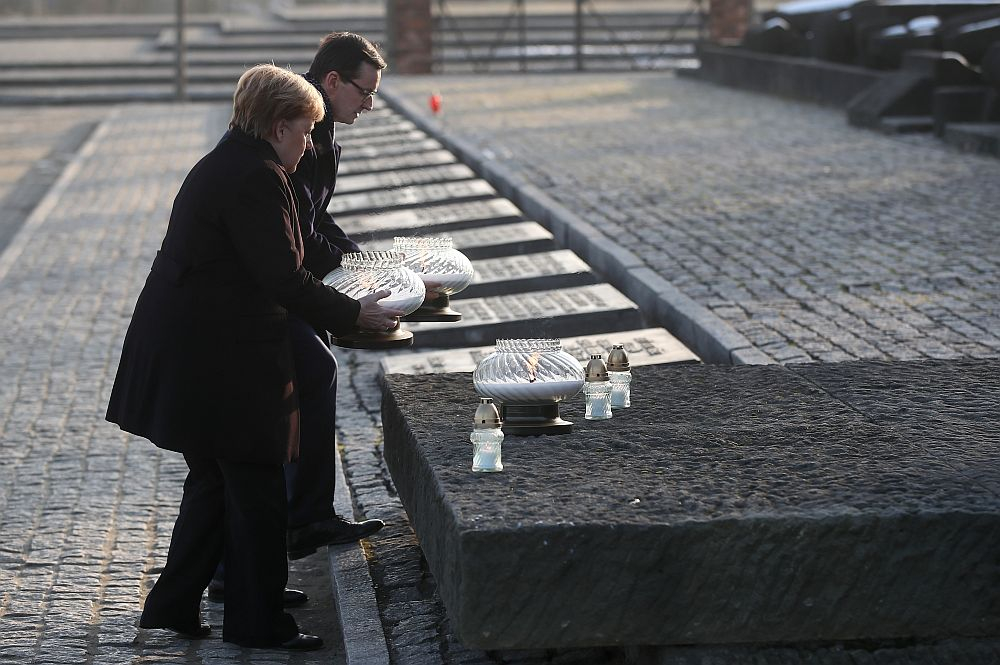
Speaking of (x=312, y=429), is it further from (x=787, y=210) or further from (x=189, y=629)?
(x=787, y=210)

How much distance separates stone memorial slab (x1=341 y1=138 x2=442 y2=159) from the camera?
16.4 metres

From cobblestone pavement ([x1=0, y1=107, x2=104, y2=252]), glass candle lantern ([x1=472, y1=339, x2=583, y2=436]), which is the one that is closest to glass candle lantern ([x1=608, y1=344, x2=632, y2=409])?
glass candle lantern ([x1=472, y1=339, x2=583, y2=436])

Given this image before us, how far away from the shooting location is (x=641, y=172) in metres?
13.8

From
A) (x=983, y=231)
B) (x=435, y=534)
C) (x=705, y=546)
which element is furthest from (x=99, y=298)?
(x=705, y=546)

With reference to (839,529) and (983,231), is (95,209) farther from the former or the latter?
(839,529)

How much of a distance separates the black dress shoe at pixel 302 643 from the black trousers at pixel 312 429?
664 millimetres

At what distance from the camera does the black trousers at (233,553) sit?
4742 mm

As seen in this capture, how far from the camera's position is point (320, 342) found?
5156 mm

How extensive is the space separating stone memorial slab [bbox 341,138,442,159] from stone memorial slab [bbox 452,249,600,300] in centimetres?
666

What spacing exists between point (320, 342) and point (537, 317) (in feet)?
11.4

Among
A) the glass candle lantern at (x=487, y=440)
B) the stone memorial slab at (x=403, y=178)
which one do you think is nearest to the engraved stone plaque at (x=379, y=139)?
the stone memorial slab at (x=403, y=178)

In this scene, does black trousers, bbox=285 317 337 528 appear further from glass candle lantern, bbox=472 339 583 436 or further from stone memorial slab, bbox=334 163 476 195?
stone memorial slab, bbox=334 163 476 195

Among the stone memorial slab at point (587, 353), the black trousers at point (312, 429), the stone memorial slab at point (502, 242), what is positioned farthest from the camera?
the stone memorial slab at point (502, 242)

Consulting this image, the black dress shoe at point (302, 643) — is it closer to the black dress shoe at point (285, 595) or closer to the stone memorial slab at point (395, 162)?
the black dress shoe at point (285, 595)
